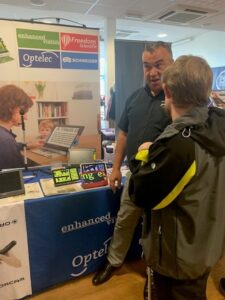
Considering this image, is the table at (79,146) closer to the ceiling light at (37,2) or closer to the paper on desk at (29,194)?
the paper on desk at (29,194)

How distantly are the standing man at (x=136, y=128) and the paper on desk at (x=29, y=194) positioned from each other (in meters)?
0.49

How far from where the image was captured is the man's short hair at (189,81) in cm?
86

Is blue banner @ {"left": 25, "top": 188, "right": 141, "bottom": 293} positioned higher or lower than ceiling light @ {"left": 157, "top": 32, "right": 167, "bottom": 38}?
lower

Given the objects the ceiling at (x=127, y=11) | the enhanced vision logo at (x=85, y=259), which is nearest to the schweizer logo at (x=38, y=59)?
the enhanced vision logo at (x=85, y=259)

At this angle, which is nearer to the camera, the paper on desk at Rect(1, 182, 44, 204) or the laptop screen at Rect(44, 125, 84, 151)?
the paper on desk at Rect(1, 182, 44, 204)

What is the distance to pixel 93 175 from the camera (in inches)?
70.9

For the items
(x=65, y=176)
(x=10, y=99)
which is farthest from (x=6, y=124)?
(x=65, y=176)

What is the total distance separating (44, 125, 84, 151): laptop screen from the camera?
2.34 m

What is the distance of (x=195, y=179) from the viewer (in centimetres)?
87

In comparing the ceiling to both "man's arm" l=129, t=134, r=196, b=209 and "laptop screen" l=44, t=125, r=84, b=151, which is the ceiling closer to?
"laptop screen" l=44, t=125, r=84, b=151

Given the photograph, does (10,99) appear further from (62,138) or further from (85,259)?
(85,259)

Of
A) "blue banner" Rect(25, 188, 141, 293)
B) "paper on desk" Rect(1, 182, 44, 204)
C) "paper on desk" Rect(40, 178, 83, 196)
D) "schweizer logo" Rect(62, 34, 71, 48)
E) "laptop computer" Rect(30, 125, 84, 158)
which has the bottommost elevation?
"blue banner" Rect(25, 188, 141, 293)

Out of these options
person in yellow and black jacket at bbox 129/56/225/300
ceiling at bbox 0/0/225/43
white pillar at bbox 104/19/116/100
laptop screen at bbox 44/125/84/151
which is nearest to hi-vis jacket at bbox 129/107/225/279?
person in yellow and black jacket at bbox 129/56/225/300

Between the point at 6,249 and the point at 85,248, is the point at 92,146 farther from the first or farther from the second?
the point at 6,249
